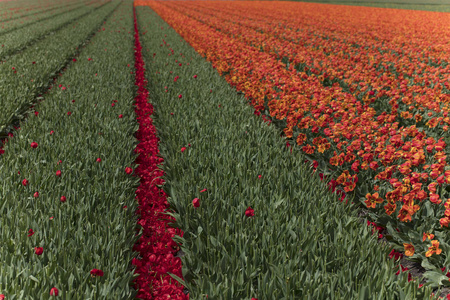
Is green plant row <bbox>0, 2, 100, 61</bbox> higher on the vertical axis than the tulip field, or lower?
higher

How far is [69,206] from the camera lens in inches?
110

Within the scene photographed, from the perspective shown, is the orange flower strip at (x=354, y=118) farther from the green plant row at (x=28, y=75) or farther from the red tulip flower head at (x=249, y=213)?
the green plant row at (x=28, y=75)

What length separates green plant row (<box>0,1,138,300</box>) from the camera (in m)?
2.11

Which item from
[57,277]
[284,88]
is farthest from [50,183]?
[284,88]

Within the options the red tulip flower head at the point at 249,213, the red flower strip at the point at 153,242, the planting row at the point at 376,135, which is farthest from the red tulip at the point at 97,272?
the planting row at the point at 376,135

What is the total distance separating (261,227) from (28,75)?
7748mm

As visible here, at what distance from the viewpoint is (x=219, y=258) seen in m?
2.33

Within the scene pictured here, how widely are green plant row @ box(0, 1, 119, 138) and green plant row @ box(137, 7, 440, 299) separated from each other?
3268 millimetres

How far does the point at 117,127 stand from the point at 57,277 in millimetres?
3060

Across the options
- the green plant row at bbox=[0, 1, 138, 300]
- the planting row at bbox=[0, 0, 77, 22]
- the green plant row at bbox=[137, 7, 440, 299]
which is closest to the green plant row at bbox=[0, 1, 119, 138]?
the green plant row at bbox=[0, 1, 138, 300]

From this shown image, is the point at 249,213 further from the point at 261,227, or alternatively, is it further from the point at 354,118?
the point at 354,118

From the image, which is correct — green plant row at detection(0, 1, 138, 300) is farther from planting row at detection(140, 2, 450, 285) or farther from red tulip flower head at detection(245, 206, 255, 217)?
planting row at detection(140, 2, 450, 285)

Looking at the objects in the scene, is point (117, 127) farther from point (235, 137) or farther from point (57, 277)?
point (57, 277)

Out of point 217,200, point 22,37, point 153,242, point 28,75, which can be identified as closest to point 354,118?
point 217,200
